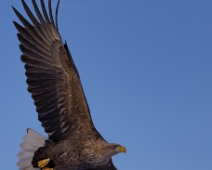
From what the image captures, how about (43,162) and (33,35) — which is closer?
(43,162)

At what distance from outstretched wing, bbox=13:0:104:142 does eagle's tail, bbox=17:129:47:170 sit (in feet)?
0.79

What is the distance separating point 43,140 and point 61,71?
1.27m

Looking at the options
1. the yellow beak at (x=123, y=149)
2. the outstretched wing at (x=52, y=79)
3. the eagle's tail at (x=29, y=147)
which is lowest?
A: the yellow beak at (x=123, y=149)

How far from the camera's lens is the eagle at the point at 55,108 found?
Answer: 30.1ft

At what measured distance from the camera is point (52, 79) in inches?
392

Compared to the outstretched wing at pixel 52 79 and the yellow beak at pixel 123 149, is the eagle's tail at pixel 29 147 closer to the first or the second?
the outstretched wing at pixel 52 79

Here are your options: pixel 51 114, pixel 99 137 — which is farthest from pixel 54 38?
pixel 99 137

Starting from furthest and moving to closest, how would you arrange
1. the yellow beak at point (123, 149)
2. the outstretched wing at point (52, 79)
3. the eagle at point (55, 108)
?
the outstretched wing at point (52, 79), the eagle at point (55, 108), the yellow beak at point (123, 149)

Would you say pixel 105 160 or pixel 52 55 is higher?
pixel 52 55

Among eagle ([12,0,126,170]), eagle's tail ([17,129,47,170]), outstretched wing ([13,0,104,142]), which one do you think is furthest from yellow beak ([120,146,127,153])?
eagle's tail ([17,129,47,170])

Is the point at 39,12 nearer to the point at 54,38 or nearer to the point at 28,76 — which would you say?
the point at 54,38

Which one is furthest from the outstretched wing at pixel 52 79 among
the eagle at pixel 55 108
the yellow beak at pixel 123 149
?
the yellow beak at pixel 123 149

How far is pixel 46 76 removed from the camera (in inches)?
394

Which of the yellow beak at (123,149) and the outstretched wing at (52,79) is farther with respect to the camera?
the outstretched wing at (52,79)
